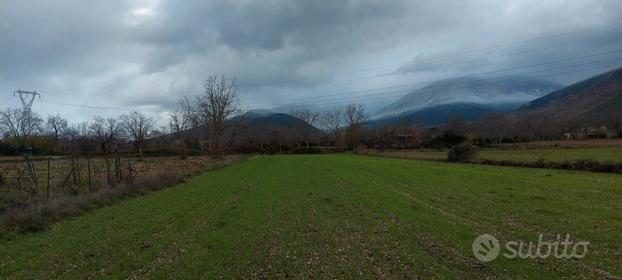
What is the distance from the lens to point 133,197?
22.9 meters

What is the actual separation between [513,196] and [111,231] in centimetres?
1771

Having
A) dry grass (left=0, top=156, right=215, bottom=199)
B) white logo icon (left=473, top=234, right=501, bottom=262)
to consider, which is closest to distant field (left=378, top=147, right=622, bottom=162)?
white logo icon (left=473, top=234, right=501, bottom=262)

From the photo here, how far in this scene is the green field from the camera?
845 centimetres

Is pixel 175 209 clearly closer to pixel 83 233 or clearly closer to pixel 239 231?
pixel 83 233

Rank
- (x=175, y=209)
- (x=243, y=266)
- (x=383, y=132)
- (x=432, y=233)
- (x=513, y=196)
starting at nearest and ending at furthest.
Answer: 1. (x=243, y=266)
2. (x=432, y=233)
3. (x=175, y=209)
4. (x=513, y=196)
5. (x=383, y=132)

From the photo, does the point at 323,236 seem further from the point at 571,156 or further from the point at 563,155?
the point at 563,155

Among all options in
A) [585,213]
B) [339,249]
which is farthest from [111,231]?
[585,213]

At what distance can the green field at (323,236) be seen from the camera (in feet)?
27.7

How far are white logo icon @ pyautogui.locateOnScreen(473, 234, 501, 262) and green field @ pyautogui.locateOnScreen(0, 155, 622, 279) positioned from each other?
0.82ft

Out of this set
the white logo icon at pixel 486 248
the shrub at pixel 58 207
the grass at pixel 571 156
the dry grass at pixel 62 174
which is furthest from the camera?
the grass at pixel 571 156

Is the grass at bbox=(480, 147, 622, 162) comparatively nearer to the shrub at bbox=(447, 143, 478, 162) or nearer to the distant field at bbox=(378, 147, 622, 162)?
the distant field at bbox=(378, 147, 622, 162)

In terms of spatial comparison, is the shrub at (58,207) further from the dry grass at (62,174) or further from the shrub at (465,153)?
the shrub at (465,153)

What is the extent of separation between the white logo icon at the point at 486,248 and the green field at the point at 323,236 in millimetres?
251

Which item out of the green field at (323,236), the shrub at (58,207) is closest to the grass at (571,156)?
the green field at (323,236)
